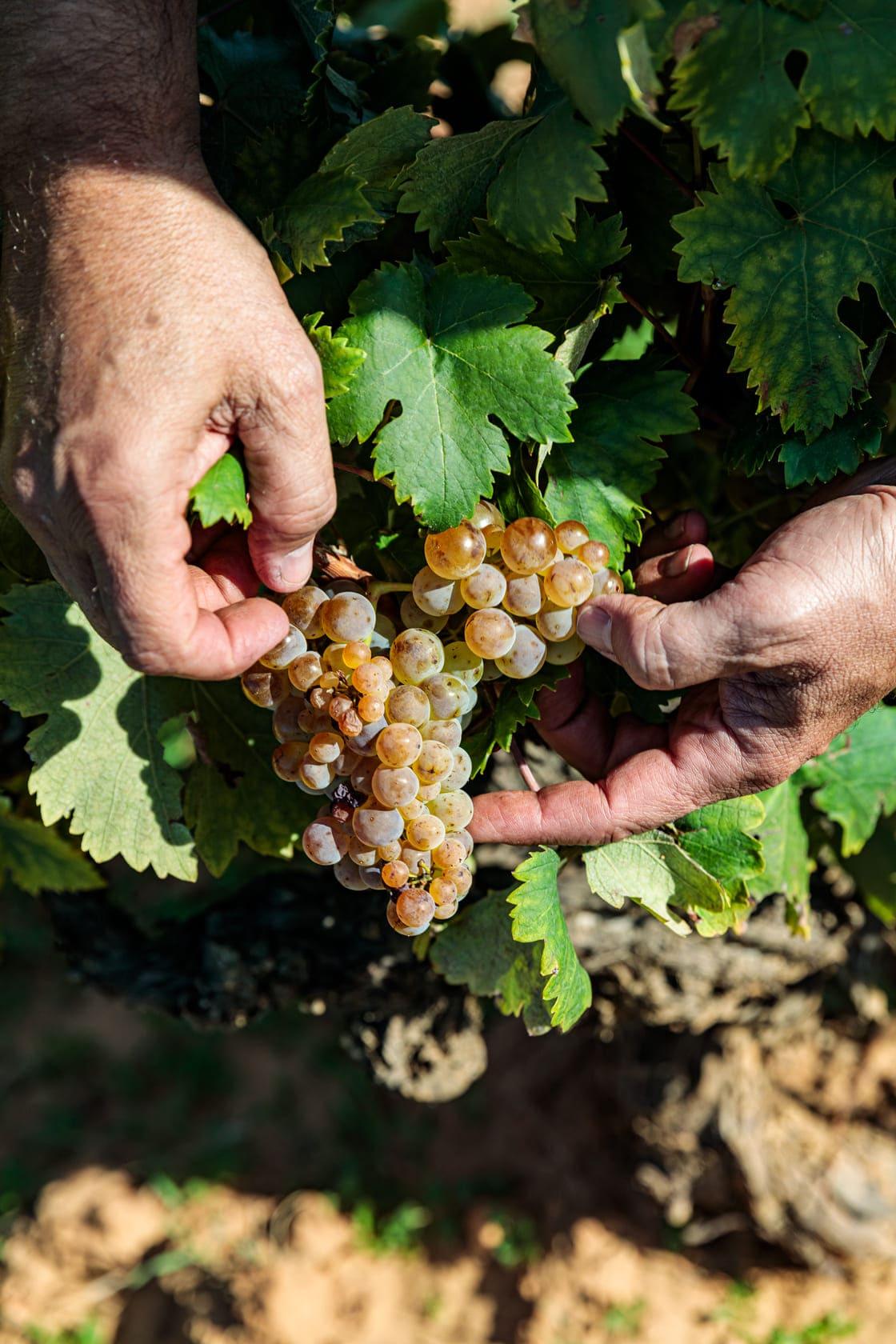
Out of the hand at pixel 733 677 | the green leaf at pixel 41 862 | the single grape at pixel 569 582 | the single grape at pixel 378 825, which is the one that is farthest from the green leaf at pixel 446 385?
the green leaf at pixel 41 862

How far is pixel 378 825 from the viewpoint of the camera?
1.23m

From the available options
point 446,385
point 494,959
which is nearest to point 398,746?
point 446,385

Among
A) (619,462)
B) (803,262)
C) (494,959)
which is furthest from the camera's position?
(494,959)

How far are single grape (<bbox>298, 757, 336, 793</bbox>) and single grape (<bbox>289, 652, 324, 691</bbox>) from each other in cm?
9

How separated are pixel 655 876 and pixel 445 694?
1.58ft

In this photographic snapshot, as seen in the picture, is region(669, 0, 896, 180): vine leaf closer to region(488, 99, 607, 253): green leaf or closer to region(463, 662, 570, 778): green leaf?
region(488, 99, 607, 253): green leaf

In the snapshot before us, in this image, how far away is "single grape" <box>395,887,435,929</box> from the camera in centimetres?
125

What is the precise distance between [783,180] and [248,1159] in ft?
10.9

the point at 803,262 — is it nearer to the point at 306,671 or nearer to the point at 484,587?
the point at 484,587

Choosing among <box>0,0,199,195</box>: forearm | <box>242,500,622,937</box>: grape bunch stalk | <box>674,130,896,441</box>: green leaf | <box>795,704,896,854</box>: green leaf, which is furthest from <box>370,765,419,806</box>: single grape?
<box>795,704,896,854</box>: green leaf

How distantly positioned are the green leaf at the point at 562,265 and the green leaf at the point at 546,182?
0.04 meters

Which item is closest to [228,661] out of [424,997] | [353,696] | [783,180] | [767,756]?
[353,696]

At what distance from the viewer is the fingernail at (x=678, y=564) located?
4.63 ft

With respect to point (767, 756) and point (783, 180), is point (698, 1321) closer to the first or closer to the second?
point (767, 756)
